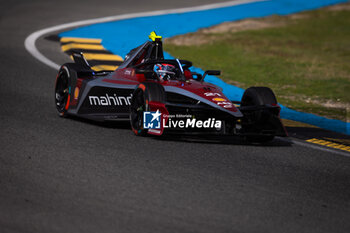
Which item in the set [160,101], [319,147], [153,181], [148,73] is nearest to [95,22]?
[148,73]

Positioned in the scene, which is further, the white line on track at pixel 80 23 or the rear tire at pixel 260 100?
the white line on track at pixel 80 23

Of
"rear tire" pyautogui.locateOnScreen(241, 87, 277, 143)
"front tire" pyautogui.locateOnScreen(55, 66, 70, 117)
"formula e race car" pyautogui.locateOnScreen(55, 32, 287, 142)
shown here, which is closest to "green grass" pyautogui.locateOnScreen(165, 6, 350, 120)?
"rear tire" pyautogui.locateOnScreen(241, 87, 277, 143)

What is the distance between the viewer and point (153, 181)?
614 cm

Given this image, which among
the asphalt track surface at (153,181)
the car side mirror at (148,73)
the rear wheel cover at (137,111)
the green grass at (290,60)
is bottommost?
the asphalt track surface at (153,181)

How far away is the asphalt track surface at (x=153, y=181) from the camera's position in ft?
17.0

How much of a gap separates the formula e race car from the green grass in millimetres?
2867

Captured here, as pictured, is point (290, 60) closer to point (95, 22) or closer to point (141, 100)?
point (95, 22)

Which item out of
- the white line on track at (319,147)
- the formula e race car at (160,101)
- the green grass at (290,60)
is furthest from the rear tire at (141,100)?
the green grass at (290,60)

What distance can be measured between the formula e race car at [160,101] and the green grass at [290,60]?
287 cm

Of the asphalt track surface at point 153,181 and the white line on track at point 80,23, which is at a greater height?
the white line on track at point 80,23

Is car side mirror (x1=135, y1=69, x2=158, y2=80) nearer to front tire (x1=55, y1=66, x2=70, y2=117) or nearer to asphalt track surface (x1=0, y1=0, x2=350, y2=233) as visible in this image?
asphalt track surface (x1=0, y1=0, x2=350, y2=233)

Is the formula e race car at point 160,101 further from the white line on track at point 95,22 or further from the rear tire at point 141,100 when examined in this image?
the white line on track at point 95,22

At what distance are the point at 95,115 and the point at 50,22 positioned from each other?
963cm

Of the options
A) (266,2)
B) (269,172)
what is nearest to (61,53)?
(269,172)
